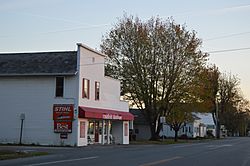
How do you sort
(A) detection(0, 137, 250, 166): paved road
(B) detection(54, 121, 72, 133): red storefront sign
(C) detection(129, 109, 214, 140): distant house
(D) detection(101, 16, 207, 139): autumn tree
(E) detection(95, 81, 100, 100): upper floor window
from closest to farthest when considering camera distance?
(A) detection(0, 137, 250, 166): paved road
(B) detection(54, 121, 72, 133): red storefront sign
(E) detection(95, 81, 100, 100): upper floor window
(D) detection(101, 16, 207, 139): autumn tree
(C) detection(129, 109, 214, 140): distant house

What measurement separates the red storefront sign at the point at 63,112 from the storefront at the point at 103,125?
82cm

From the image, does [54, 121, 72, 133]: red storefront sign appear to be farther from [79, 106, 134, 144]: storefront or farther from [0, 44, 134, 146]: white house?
[79, 106, 134, 144]: storefront

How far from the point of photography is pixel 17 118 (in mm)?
43688

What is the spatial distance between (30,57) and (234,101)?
66.8 metres

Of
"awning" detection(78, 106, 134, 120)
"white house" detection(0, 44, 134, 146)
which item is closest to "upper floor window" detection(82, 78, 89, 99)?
"white house" detection(0, 44, 134, 146)

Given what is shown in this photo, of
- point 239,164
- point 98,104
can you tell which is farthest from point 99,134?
point 239,164

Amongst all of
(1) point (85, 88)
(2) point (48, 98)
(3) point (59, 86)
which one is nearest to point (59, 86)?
(3) point (59, 86)

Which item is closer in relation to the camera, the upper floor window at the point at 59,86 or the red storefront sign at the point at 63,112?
the red storefront sign at the point at 63,112

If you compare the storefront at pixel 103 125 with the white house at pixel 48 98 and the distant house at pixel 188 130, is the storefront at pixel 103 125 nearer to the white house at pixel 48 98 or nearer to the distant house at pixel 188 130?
the white house at pixel 48 98

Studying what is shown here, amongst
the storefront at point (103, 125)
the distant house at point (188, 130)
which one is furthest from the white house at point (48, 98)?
the distant house at point (188, 130)

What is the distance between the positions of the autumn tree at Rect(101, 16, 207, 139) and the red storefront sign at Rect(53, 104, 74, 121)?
19598mm

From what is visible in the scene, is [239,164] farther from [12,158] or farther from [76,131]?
[76,131]

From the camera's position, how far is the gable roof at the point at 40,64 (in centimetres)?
4350

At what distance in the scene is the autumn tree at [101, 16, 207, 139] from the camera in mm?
60031
